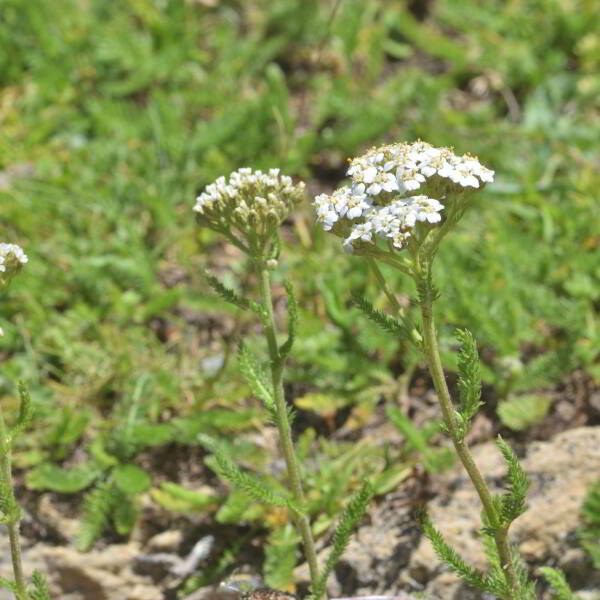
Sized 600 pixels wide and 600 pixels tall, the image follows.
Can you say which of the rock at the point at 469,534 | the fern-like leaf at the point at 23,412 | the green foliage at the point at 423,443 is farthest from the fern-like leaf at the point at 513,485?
the fern-like leaf at the point at 23,412

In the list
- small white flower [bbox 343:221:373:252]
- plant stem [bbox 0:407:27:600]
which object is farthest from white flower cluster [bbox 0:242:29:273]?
small white flower [bbox 343:221:373:252]

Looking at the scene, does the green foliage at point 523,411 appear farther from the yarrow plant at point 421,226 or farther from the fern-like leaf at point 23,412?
the fern-like leaf at point 23,412

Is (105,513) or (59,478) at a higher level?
(59,478)

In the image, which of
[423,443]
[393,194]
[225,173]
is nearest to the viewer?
[393,194]

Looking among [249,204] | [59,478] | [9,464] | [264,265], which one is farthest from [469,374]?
[59,478]

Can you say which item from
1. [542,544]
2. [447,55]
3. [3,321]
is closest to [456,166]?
[542,544]

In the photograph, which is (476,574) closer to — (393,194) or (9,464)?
(393,194)

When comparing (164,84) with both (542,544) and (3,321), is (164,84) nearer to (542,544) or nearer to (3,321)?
(3,321)
